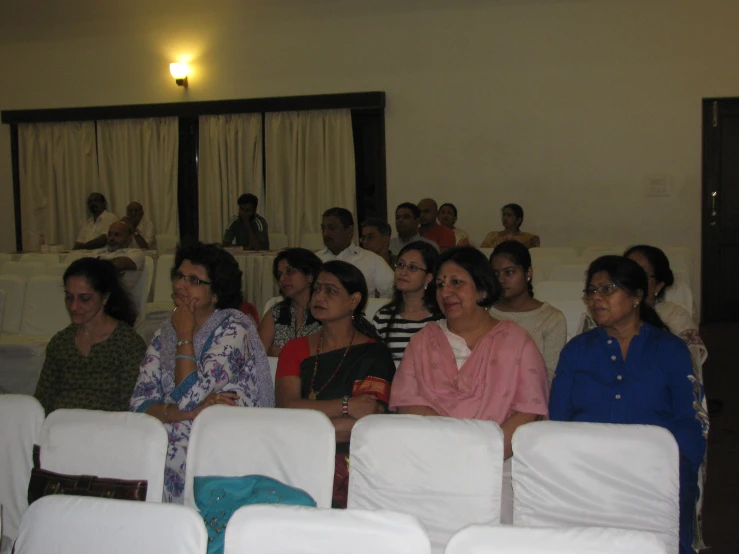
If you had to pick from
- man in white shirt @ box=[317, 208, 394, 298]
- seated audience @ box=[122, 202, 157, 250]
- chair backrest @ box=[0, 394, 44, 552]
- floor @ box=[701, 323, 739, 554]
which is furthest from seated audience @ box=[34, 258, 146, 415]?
seated audience @ box=[122, 202, 157, 250]

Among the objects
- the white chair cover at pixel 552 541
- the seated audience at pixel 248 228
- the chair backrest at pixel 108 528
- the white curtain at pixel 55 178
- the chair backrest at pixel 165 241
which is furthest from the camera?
the white curtain at pixel 55 178

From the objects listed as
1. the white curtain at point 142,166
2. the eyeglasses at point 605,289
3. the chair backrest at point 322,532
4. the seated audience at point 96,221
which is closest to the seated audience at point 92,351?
the chair backrest at point 322,532

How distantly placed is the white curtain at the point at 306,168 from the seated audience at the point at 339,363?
20.9 feet

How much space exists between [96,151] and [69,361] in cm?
781

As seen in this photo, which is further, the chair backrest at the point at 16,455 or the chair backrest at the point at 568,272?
the chair backrest at the point at 568,272

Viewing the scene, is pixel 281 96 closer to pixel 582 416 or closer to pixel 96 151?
pixel 96 151

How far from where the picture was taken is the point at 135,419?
8.13ft

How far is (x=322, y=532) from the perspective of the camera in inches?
68.3

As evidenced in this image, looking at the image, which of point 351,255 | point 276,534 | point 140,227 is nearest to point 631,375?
point 276,534

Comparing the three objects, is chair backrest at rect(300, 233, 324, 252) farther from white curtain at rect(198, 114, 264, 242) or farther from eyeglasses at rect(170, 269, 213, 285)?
eyeglasses at rect(170, 269, 213, 285)

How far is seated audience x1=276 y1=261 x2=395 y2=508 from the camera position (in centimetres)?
287

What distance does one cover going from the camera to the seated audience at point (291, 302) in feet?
12.7

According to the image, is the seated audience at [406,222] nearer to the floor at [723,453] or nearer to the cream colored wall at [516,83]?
the cream colored wall at [516,83]

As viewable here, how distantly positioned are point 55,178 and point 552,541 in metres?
10.2
